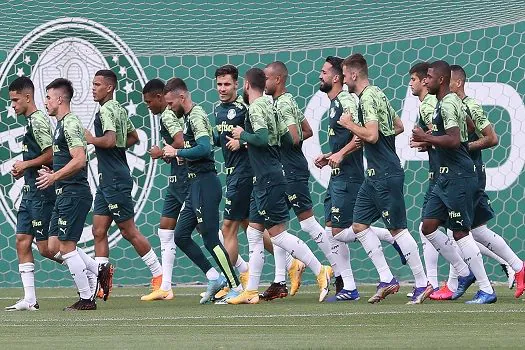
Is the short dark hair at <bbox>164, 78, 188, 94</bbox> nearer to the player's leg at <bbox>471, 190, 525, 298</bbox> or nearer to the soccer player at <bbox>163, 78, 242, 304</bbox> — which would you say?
the soccer player at <bbox>163, 78, 242, 304</bbox>

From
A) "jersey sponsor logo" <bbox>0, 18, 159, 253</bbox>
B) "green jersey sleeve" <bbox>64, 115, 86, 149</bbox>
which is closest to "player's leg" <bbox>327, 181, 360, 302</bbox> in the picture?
"green jersey sleeve" <bbox>64, 115, 86, 149</bbox>

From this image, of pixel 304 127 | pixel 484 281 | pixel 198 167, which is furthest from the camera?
pixel 304 127

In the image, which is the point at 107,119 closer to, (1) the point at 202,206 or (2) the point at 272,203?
(1) the point at 202,206

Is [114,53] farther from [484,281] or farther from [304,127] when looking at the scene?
[484,281]

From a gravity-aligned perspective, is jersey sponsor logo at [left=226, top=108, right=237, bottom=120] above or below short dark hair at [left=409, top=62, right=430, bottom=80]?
below

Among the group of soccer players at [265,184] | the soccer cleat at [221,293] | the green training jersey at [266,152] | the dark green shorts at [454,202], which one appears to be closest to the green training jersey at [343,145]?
the group of soccer players at [265,184]

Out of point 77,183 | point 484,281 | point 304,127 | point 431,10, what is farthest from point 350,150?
point 431,10

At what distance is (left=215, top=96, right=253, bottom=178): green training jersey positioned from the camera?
12.9m

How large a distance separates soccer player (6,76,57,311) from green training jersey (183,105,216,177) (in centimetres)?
130

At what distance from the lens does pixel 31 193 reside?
12.2m

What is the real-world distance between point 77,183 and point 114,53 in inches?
159

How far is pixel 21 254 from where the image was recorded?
40.1 feet

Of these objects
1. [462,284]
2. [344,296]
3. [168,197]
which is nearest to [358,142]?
[344,296]

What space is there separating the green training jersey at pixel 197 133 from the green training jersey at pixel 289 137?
0.77m
